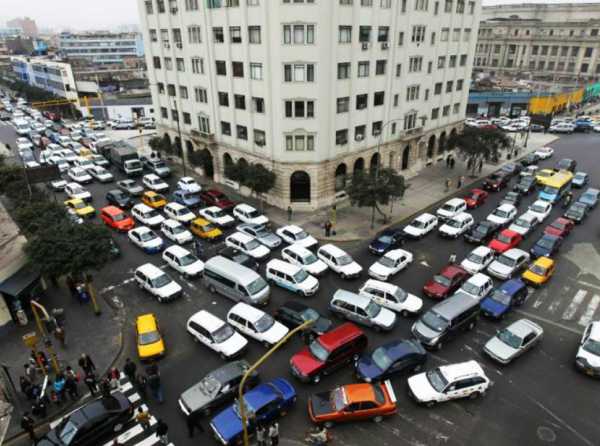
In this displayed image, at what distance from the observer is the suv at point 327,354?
2080 cm

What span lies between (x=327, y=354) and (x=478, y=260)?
52.1ft

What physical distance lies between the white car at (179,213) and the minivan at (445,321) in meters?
23.8

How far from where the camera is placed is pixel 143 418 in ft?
Answer: 60.9

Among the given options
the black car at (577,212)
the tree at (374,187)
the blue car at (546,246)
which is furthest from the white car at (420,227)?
the black car at (577,212)

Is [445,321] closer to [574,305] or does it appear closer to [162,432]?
[574,305]

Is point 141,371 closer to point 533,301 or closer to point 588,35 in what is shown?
point 533,301

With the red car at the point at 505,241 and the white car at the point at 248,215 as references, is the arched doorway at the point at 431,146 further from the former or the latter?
the white car at the point at 248,215

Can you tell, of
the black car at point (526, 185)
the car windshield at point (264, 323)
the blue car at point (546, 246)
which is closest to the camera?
the car windshield at point (264, 323)

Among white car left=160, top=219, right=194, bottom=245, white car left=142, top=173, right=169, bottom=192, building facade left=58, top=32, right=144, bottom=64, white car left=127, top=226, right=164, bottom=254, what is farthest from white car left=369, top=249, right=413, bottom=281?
building facade left=58, top=32, right=144, bottom=64

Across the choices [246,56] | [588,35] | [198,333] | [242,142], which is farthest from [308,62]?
[588,35]

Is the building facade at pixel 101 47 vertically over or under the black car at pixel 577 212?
over

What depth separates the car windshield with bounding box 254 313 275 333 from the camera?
23.4 m

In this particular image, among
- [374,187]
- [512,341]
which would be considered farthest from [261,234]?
[512,341]

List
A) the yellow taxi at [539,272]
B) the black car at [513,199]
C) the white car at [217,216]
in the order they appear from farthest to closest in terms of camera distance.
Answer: the black car at [513,199], the white car at [217,216], the yellow taxi at [539,272]
